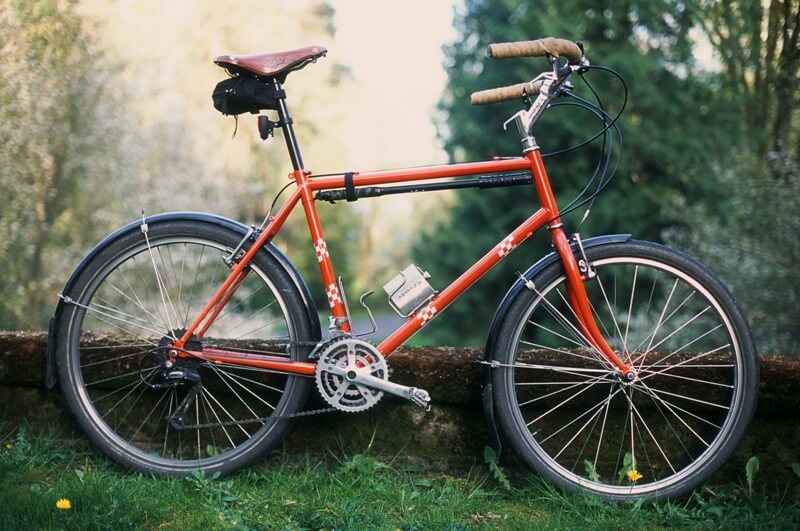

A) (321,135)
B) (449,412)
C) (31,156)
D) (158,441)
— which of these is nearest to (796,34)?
(449,412)

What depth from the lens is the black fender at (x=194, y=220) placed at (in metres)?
3.02

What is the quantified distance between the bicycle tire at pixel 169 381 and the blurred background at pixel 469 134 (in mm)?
4142

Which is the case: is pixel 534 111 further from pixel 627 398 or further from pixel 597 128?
pixel 597 128

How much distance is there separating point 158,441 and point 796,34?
15.4 feet

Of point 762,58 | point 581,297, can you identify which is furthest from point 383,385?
point 762,58

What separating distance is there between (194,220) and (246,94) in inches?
20.5

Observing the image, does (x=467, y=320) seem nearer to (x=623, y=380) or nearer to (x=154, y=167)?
(x=154, y=167)

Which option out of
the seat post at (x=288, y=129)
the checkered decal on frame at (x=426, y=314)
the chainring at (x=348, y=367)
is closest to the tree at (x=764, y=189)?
the checkered decal on frame at (x=426, y=314)

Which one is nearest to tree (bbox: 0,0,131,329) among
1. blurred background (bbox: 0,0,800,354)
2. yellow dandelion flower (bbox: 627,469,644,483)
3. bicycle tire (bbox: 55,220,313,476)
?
blurred background (bbox: 0,0,800,354)

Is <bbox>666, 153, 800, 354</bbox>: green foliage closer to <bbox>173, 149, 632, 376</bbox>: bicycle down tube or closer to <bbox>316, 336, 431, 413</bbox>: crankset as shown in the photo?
<bbox>173, 149, 632, 376</bbox>: bicycle down tube

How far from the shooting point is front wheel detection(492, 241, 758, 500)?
9.43 ft

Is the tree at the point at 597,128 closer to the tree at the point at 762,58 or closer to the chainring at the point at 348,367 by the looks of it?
the tree at the point at 762,58

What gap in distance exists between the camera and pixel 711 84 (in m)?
11.2

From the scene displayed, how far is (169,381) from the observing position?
3.02 metres
